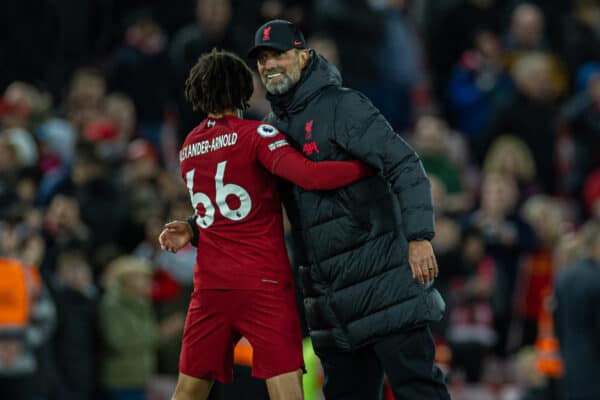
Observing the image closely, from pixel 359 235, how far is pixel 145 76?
7822 mm

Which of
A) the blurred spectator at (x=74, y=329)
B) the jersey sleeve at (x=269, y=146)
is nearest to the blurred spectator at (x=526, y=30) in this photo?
the blurred spectator at (x=74, y=329)

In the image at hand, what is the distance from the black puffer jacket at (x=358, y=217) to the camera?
242 inches

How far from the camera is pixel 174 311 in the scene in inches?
450

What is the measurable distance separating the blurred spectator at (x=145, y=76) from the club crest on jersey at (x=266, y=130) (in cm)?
752

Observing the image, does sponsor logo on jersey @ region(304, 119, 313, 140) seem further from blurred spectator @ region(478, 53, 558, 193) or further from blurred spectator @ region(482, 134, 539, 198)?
blurred spectator @ region(478, 53, 558, 193)

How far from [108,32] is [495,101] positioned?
13.9 feet

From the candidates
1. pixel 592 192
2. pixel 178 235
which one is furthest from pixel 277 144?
pixel 592 192

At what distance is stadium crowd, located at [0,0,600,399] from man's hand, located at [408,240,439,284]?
420 centimetres

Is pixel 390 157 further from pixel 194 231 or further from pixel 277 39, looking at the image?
pixel 194 231

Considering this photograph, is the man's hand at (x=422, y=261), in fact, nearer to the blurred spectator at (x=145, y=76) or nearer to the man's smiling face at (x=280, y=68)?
the man's smiling face at (x=280, y=68)

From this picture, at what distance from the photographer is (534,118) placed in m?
13.4

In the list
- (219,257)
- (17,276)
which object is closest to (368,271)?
(219,257)

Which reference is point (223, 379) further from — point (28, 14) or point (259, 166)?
point (28, 14)

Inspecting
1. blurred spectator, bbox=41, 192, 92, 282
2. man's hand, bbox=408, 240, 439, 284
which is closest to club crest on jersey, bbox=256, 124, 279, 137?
man's hand, bbox=408, 240, 439, 284
